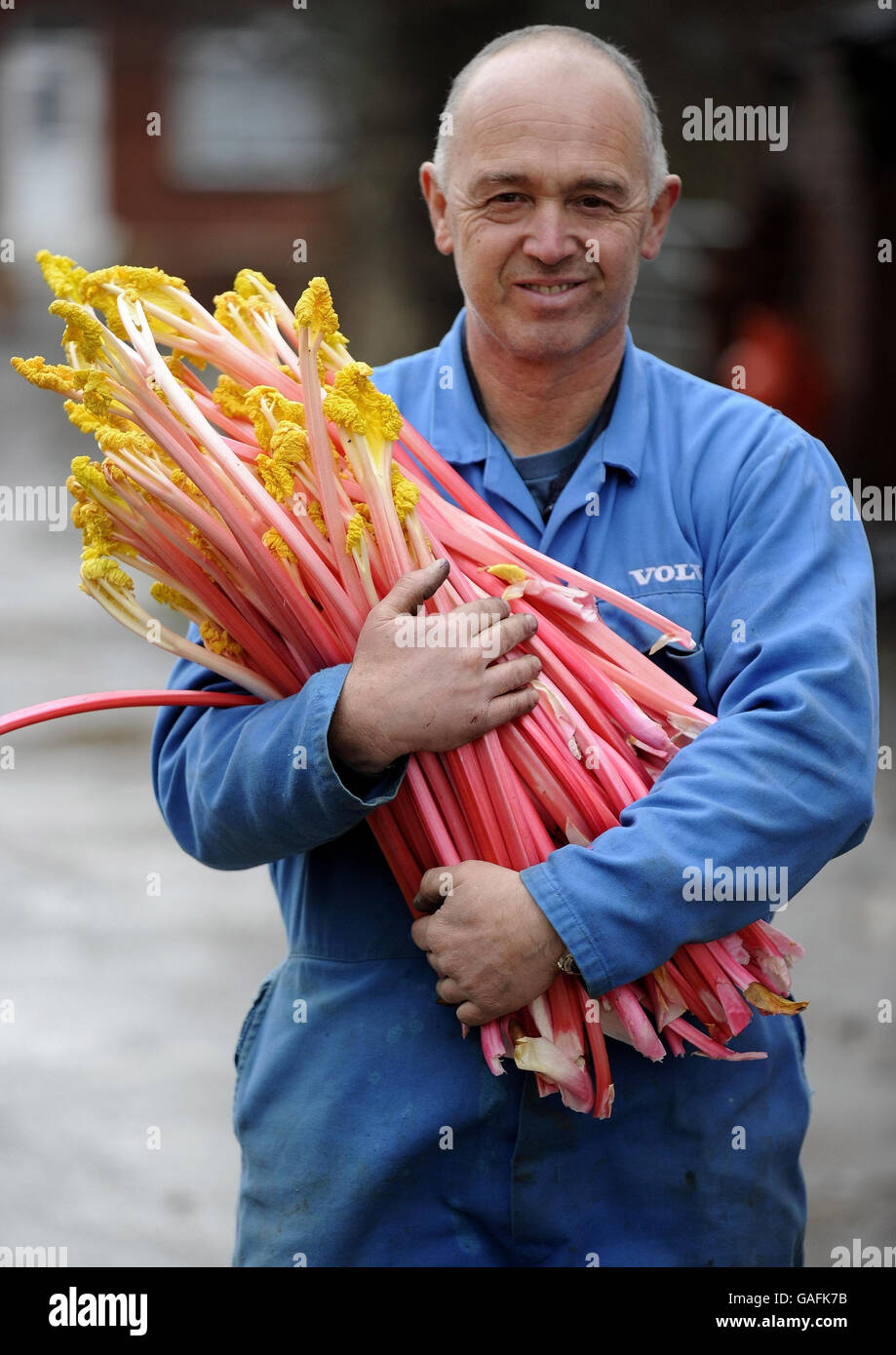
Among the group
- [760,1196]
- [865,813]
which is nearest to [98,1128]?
[760,1196]

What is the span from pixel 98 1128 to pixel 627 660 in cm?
318

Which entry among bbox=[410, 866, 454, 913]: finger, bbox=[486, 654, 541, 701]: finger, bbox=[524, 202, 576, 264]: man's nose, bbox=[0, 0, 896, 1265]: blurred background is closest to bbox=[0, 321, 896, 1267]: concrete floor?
bbox=[0, 0, 896, 1265]: blurred background

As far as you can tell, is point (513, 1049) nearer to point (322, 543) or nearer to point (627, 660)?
point (627, 660)

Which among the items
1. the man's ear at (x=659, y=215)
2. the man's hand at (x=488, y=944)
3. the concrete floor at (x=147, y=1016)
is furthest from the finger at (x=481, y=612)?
the concrete floor at (x=147, y=1016)

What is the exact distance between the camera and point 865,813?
1719 mm

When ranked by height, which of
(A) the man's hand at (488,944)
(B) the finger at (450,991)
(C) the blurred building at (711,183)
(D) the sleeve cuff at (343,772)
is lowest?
(B) the finger at (450,991)

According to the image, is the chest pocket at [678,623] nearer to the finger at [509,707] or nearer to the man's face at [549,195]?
the finger at [509,707]

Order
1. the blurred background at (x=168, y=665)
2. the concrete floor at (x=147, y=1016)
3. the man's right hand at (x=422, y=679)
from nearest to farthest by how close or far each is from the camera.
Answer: the man's right hand at (x=422, y=679) < the concrete floor at (x=147, y=1016) < the blurred background at (x=168, y=665)

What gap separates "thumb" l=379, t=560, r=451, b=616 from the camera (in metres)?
1.67

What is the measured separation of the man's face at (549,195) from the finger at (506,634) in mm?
381

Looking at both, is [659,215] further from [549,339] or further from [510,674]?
[510,674]

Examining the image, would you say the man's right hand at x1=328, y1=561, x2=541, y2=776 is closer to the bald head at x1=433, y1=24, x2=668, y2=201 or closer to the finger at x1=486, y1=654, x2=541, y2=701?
the finger at x1=486, y1=654, x2=541, y2=701

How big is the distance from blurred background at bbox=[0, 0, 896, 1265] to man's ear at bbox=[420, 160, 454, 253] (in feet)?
1.93

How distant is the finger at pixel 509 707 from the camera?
1.68 meters
